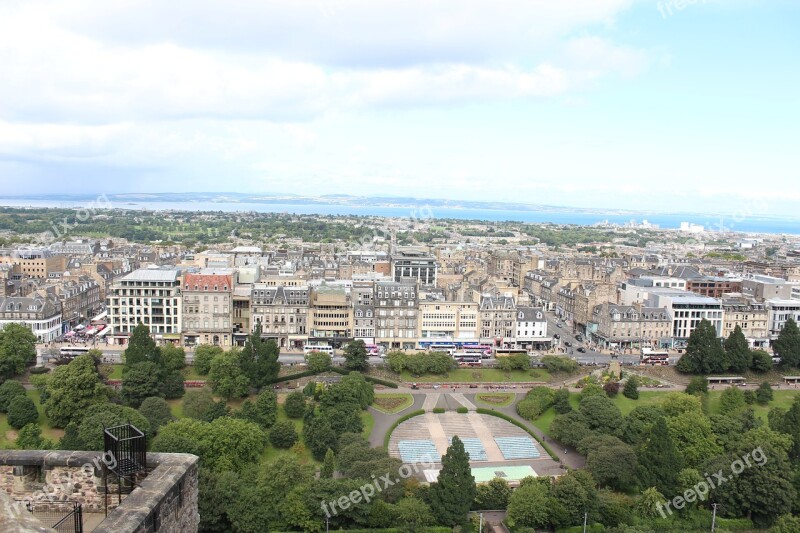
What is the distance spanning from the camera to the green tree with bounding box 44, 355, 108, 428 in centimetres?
4103

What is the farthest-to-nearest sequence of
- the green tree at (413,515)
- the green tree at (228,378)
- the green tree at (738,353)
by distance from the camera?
the green tree at (738,353) → the green tree at (228,378) → the green tree at (413,515)

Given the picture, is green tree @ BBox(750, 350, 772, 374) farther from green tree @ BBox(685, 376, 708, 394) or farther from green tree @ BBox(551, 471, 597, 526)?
green tree @ BBox(551, 471, 597, 526)

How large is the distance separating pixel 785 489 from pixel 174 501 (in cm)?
3545

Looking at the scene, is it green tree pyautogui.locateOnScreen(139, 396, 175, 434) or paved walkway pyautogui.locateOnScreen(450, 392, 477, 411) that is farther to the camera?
paved walkway pyautogui.locateOnScreen(450, 392, 477, 411)

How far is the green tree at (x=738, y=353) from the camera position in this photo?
58.0 metres

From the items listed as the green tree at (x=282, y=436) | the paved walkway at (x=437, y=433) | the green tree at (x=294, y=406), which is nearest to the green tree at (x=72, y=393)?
the green tree at (x=282, y=436)

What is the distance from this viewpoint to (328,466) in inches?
1394

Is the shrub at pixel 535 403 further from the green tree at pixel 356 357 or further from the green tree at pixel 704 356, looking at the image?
the green tree at pixel 704 356

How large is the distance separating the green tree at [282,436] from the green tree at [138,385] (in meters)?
10.7

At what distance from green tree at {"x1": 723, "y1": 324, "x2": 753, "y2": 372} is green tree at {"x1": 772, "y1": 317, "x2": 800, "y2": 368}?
3469 mm

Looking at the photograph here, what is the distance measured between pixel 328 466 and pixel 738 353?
142 feet

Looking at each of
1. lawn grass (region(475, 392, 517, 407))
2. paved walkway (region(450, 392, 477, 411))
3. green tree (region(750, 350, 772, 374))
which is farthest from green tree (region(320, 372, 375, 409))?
green tree (region(750, 350, 772, 374))

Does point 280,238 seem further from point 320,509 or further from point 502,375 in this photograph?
point 320,509

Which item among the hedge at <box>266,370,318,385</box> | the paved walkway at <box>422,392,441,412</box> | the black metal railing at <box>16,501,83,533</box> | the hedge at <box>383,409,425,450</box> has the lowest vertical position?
the hedge at <box>383,409,425,450</box>
